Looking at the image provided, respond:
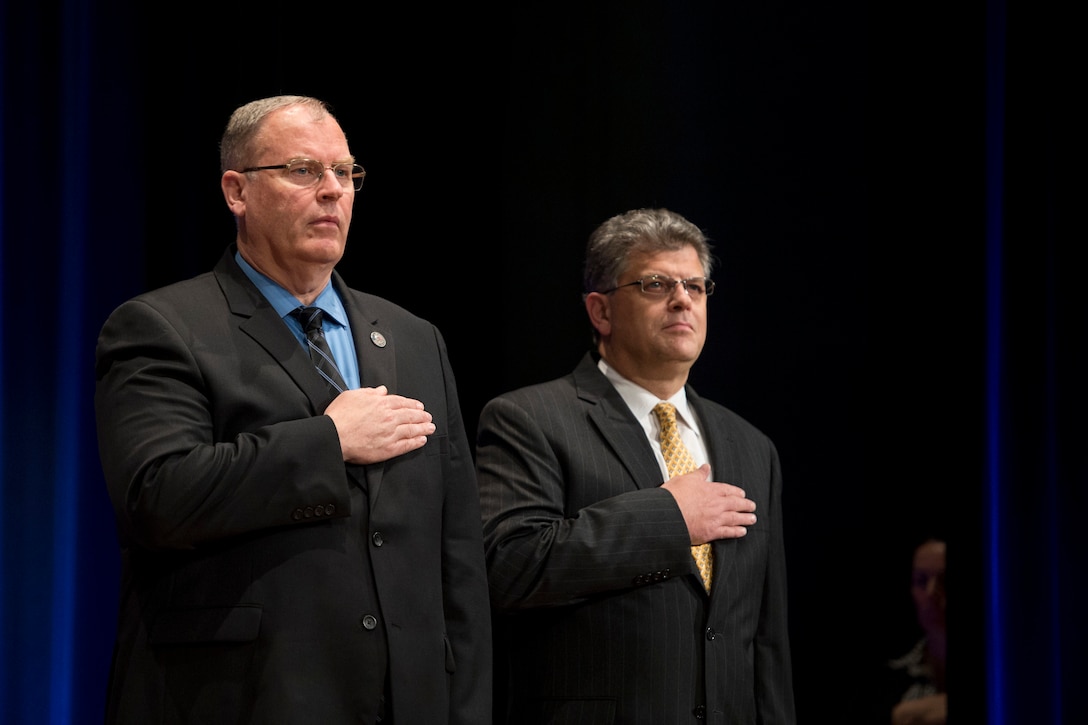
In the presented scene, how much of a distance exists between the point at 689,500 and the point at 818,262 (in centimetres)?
151

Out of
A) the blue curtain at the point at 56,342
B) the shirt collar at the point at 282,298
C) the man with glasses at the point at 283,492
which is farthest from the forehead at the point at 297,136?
the blue curtain at the point at 56,342

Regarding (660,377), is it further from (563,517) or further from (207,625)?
(207,625)

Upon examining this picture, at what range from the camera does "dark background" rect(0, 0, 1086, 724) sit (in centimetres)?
330

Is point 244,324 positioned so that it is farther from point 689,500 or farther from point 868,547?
point 868,547

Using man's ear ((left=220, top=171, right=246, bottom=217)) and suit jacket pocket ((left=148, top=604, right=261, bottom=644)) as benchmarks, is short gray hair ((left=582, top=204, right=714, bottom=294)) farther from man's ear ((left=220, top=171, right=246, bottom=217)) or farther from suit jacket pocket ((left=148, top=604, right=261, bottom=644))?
suit jacket pocket ((left=148, top=604, right=261, bottom=644))

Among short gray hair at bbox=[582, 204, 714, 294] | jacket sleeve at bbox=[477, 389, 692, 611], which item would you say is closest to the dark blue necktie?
jacket sleeve at bbox=[477, 389, 692, 611]

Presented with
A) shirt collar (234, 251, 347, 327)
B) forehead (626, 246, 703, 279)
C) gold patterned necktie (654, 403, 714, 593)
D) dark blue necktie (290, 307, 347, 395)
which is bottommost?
gold patterned necktie (654, 403, 714, 593)

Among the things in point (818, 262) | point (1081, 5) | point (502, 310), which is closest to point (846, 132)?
point (818, 262)

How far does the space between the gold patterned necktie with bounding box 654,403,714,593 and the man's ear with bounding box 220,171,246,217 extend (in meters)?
1.10

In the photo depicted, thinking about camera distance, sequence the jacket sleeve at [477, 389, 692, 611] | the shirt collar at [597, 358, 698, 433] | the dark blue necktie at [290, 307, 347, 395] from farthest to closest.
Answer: the shirt collar at [597, 358, 698, 433] < the jacket sleeve at [477, 389, 692, 611] < the dark blue necktie at [290, 307, 347, 395]

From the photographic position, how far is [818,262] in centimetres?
392

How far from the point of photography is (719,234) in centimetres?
399

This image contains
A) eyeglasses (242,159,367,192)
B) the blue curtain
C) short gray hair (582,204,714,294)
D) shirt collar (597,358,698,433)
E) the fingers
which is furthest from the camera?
the blue curtain

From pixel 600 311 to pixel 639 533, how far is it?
70cm
